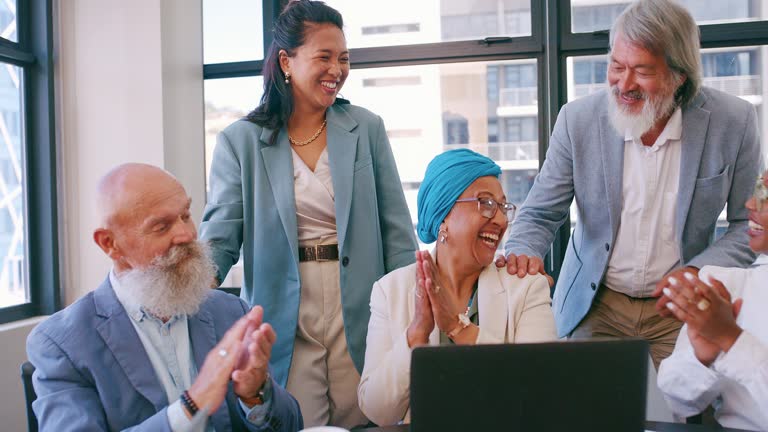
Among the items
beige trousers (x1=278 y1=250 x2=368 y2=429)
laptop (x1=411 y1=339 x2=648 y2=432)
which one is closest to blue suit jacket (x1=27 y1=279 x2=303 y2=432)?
beige trousers (x1=278 y1=250 x2=368 y2=429)

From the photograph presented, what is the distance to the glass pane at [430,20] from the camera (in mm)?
3965

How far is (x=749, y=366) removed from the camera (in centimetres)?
159

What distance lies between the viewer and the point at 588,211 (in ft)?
8.23

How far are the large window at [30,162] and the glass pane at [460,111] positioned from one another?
1756 mm

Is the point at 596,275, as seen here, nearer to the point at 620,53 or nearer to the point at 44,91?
the point at 620,53

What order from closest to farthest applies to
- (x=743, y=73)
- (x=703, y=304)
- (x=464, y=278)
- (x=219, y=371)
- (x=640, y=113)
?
(x=219, y=371), (x=703, y=304), (x=464, y=278), (x=640, y=113), (x=743, y=73)

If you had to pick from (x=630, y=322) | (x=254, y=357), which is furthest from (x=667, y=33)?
(x=254, y=357)

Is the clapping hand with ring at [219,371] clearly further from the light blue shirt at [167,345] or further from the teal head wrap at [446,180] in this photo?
the teal head wrap at [446,180]

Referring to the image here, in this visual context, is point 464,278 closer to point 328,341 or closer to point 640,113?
point 328,341

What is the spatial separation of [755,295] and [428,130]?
2474mm

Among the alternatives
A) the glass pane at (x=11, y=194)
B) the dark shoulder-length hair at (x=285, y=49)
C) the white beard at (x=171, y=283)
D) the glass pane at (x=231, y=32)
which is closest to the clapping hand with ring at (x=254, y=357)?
the white beard at (x=171, y=283)

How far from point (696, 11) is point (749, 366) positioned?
9.04 feet

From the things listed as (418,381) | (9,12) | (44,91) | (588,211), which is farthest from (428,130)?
(418,381)

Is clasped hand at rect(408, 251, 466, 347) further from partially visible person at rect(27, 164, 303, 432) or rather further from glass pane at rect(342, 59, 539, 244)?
glass pane at rect(342, 59, 539, 244)
